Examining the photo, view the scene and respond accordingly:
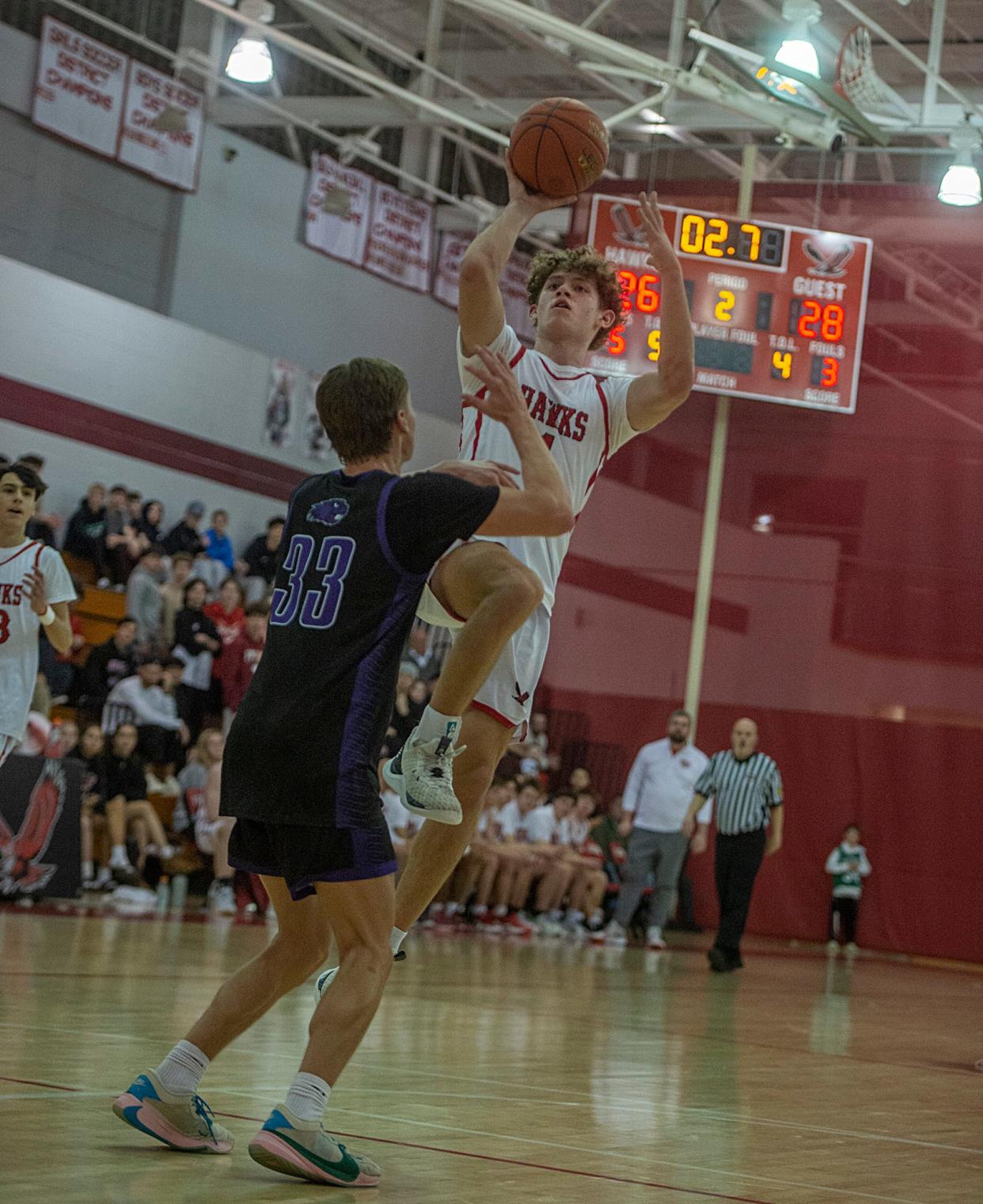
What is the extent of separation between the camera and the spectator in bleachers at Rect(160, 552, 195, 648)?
17000 millimetres

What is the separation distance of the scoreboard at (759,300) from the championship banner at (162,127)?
6.11 m

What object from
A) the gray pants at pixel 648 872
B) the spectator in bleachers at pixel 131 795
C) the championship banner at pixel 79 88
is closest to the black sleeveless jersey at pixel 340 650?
the spectator in bleachers at pixel 131 795

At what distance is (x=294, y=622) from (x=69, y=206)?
17.5m

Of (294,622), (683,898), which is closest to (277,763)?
(294,622)

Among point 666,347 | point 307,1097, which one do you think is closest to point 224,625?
point 666,347

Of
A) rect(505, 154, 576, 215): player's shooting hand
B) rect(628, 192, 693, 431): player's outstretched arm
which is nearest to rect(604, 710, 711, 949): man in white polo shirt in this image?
rect(628, 192, 693, 431): player's outstretched arm

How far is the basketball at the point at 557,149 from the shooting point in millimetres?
4832

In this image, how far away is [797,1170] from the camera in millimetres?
3914

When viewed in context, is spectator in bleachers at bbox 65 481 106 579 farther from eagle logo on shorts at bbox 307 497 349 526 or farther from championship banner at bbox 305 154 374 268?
eagle logo on shorts at bbox 307 497 349 526

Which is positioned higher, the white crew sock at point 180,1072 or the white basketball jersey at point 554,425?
the white basketball jersey at point 554,425

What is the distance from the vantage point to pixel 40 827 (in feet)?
38.7

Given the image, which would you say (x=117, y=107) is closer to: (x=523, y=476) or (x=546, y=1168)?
(x=523, y=476)

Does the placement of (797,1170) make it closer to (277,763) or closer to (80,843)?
(277,763)

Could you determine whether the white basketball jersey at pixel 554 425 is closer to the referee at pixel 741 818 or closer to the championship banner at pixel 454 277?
the referee at pixel 741 818
